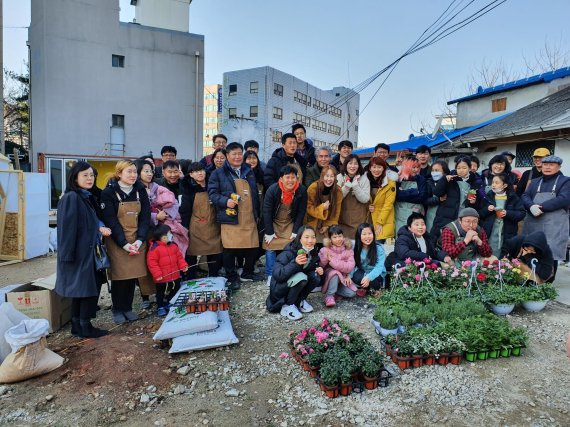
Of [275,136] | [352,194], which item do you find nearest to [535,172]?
[352,194]

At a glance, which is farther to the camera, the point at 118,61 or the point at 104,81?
the point at 118,61

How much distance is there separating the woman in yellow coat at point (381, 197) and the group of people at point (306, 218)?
0.02 m

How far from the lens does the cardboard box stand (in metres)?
4.11

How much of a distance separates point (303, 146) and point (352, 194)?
1.22 metres

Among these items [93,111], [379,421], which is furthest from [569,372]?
[93,111]

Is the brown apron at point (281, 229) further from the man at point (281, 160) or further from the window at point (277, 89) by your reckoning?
the window at point (277, 89)

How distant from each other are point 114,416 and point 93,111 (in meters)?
18.6

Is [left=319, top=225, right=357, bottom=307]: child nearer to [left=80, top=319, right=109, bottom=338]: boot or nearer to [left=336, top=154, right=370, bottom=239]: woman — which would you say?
[left=336, top=154, right=370, bottom=239]: woman

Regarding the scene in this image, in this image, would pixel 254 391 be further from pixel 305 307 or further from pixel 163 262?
pixel 163 262

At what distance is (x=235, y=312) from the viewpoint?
15.7 feet

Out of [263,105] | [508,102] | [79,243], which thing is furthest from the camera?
[263,105]

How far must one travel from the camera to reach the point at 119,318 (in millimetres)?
4484

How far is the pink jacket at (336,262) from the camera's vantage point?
16.3ft

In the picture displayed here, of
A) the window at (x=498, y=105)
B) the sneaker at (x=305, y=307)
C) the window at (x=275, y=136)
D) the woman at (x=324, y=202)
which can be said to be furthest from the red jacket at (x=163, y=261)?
the window at (x=275, y=136)
